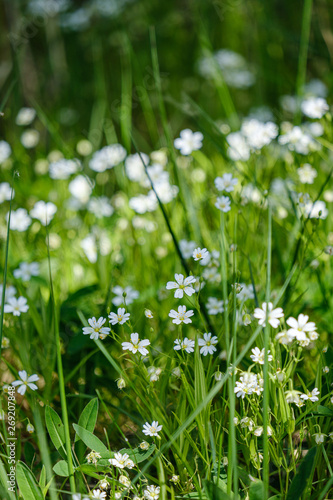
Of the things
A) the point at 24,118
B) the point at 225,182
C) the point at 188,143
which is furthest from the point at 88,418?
the point at 24,118

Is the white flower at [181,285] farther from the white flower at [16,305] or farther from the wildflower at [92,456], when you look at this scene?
the white flower at [16,305]

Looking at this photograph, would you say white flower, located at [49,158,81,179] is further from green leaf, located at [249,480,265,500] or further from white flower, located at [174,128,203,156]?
green leaf, located at [249,480,265,500]

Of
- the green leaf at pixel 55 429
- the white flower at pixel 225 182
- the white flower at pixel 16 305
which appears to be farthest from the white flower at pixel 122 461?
the white flower at pixel 225 182

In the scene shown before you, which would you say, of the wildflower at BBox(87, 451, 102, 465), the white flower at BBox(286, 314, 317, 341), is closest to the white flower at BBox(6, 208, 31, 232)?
the wildflower at BBox(87, 451, 102, 465)

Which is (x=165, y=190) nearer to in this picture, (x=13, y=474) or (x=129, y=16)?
(x=13, y=474)

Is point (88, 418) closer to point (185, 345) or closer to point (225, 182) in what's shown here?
point (185, 345)
